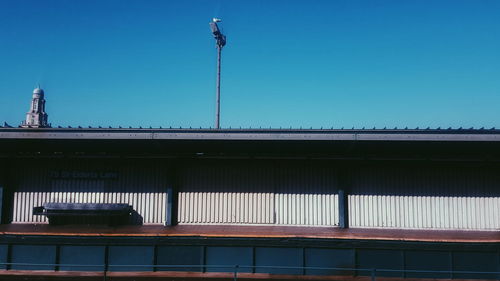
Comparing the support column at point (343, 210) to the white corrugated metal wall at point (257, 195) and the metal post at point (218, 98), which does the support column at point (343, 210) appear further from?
the metal post at point (218, 98)

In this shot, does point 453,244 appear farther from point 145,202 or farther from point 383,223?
point 145,202

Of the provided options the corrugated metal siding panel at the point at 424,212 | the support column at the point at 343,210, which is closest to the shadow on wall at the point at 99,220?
the support column at the point at 343,210

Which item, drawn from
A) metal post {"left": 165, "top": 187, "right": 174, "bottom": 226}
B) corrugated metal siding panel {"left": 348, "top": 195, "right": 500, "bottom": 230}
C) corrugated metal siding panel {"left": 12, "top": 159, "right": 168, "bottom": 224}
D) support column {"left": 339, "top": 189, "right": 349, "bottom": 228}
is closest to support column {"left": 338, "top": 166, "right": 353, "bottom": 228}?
support column {"left": 339, "top": 189, "right": 349, "bottom": 228}

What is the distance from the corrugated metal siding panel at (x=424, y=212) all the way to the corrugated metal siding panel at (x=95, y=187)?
771 cm

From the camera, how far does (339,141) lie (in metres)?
12.1

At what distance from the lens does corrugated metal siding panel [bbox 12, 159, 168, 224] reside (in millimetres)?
14562

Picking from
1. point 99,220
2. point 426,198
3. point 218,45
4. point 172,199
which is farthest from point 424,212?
point 218,45

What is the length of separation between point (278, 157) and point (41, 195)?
9573 mm

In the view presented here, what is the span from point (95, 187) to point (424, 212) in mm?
12867

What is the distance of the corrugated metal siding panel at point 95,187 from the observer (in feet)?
47.8

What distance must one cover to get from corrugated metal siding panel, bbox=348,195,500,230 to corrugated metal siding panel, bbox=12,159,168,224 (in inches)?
303

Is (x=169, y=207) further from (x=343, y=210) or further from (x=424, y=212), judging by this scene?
(x=424, y=212)

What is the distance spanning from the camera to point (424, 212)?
549 inches

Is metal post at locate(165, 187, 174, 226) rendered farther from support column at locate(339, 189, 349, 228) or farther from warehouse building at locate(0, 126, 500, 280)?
support column at locate(339, 189, 349, 228)
